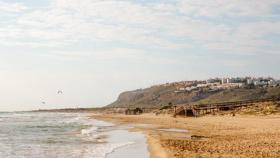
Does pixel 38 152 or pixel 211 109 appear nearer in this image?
pixel 38 152

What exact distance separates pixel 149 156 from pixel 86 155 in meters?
3.86

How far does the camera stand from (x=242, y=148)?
22.0 metres

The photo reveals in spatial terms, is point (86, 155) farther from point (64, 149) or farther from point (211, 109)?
point (211, 109)

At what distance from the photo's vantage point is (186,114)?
74125mm

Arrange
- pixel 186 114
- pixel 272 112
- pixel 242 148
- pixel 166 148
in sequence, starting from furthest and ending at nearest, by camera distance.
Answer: pixel 186 114 < pixel 272 112 < pixel 166 148 < pixel 242 148

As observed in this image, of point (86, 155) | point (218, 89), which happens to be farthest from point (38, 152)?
point (218, 89)

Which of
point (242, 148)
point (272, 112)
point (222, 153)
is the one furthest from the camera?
point (272, 112)

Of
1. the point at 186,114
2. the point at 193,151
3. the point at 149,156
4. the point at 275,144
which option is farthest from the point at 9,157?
the point at 186,114

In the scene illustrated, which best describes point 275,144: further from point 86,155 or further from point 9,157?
point 9,157

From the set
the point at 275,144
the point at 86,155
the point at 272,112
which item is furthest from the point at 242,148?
the point at 272,112

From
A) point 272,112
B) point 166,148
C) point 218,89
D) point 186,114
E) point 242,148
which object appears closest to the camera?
point 242,148

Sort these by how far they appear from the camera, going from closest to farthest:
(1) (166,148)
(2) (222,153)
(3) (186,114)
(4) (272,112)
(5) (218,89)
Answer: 1. (2) (222,153)
2. (1) (166,148)
3. (4) (272,112)
4. (3) (186,114)
5. (5) (218,89)

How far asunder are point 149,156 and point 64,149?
293 inches

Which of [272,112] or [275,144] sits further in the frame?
[272,112]
